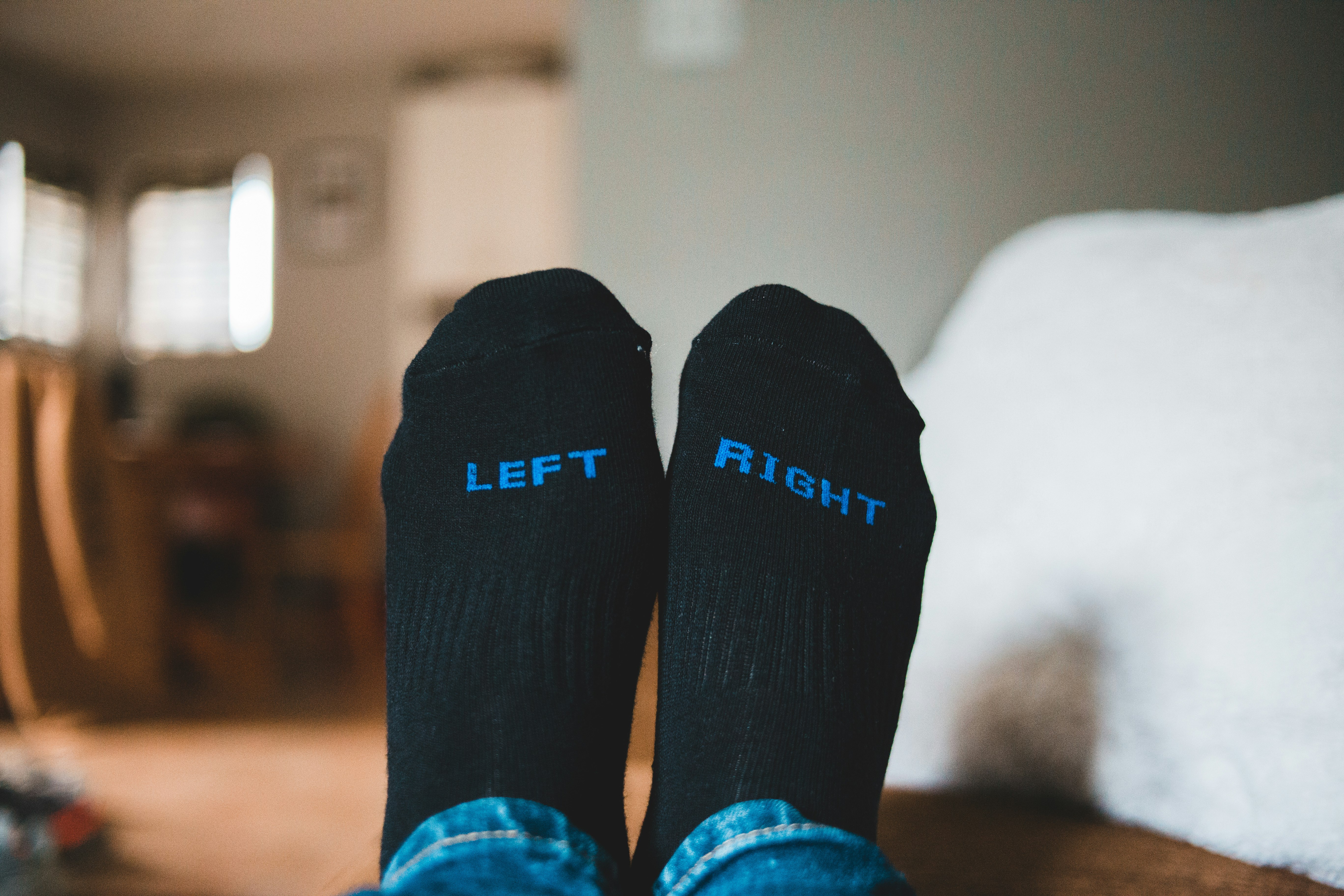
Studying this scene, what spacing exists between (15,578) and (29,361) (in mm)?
593

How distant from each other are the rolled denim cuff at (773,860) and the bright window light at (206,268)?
3409mm

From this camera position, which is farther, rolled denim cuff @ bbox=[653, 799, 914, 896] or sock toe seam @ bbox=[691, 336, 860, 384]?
sock toe seam @ bbox=[691, 336, 860, 384]

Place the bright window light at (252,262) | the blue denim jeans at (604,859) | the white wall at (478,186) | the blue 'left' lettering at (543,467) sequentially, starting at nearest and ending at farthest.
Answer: the blue denim jeans at (604,859), the blue 'left' lettering at (543,467), the white wall at (478,186), the bright window light at (252,262)

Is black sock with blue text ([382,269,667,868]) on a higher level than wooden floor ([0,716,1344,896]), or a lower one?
higher

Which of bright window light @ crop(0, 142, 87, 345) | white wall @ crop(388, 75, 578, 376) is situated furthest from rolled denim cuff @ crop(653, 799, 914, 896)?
bright window light @ crop(0, 142, 87, 345)

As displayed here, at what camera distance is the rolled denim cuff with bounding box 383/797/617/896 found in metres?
0.35

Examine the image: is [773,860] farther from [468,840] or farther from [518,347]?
[518,347]

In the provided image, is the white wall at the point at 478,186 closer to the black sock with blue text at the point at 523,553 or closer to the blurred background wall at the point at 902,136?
the blurred background wall at the point at 902,136

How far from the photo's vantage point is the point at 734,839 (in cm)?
39

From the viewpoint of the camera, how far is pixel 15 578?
4.39 ft

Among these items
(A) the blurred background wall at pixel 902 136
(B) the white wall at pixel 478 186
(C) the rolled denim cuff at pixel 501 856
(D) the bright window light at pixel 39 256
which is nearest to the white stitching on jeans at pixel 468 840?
(C) the rolled denim cuff at pixel 501 856

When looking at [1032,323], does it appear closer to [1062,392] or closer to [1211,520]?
[1062,392]

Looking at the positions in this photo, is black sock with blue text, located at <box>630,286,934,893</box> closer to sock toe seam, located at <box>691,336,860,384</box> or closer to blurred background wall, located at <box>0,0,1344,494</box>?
sock toe seam, located at <box>691,336,860,384</box>

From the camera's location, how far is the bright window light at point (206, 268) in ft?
10.8
